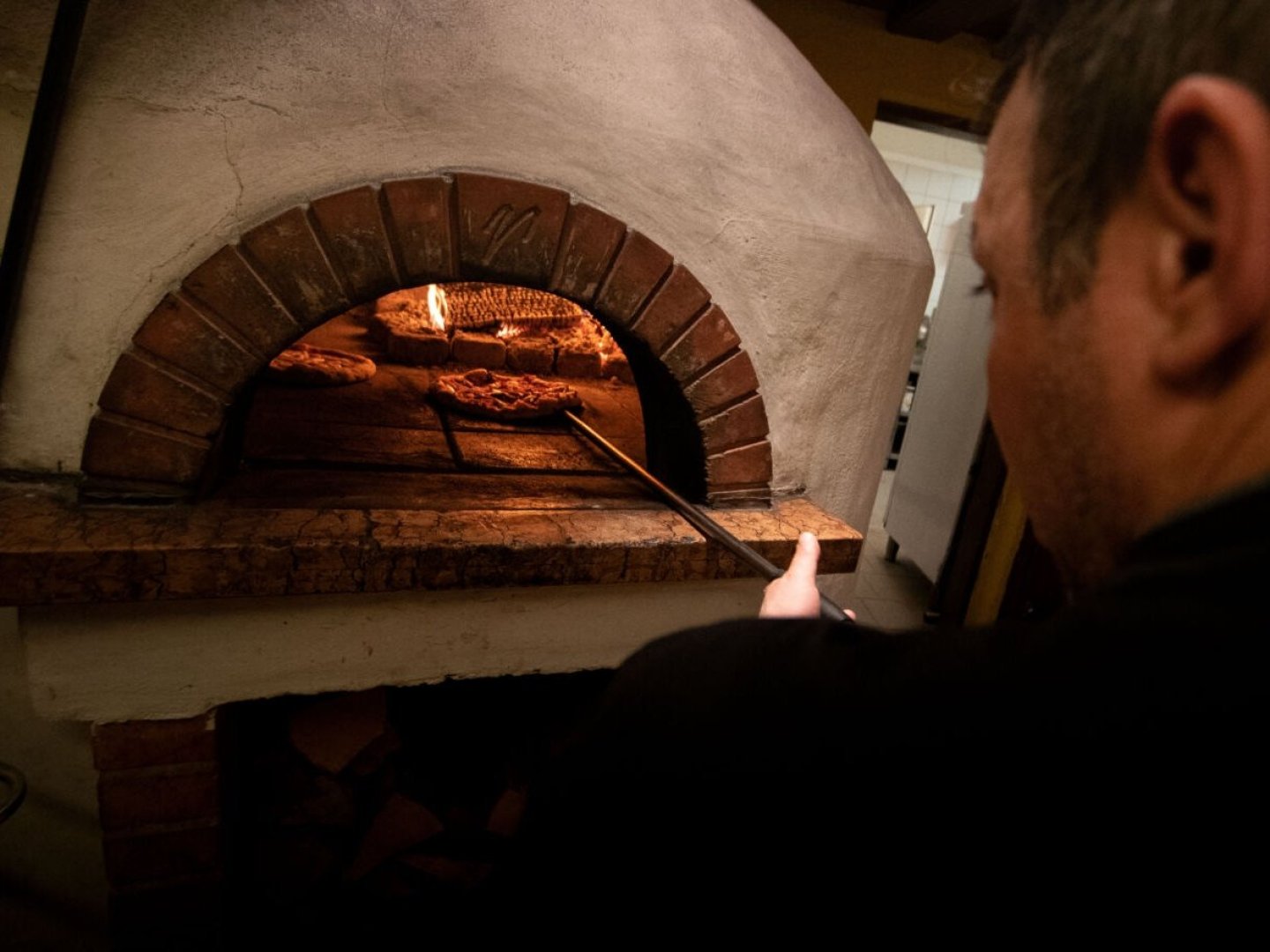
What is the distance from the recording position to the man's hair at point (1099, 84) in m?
0.43

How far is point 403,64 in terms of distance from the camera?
1.34 m

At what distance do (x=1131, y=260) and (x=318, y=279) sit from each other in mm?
1325

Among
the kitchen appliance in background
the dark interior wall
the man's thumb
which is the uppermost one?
the dark interior wall

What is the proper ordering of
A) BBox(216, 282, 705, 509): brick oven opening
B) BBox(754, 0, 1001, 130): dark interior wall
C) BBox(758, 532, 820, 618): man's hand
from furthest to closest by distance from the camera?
BBox(754, 0, 1001, 130): dark interior wall < BBox(216, 282, 705, 509): brick oven opening < BBox(758, 532, 820, 618): man's hand

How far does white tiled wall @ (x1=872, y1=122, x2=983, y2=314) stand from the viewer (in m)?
7.54

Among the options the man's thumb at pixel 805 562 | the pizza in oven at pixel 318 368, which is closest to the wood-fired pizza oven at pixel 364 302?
the man's thumb at pixel 805 562

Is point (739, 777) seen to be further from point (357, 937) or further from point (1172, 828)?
point (357, 937)

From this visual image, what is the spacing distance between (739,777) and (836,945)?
105mm

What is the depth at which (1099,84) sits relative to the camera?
498mm

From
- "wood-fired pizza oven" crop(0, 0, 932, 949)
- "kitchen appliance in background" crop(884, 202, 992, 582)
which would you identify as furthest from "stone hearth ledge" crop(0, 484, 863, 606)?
"kitchen appliance in background" crop(884, 202, 992, 582)

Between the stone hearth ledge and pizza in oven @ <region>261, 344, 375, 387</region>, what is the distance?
3.66 ft

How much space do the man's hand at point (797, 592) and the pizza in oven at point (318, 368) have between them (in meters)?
1.90

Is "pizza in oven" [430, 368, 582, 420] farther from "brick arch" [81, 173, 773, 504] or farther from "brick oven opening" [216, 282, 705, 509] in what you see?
"brick arch" [81, 173, 773, 504]

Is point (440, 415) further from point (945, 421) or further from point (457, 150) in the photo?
point (945, 421)
